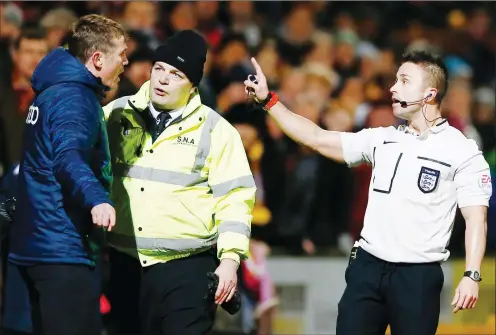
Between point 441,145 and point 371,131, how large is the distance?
0.44 metres

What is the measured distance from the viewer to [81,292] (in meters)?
5.84

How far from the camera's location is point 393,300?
6.07m

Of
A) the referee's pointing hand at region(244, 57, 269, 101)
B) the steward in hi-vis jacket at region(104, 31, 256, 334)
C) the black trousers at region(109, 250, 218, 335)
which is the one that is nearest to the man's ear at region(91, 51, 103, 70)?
the steward in hi-vis jacket at region(104, 31, 256, 334)

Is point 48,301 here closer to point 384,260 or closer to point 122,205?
point 122,205

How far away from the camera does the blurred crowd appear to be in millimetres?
9344

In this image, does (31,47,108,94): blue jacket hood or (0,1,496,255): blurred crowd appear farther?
(0,1,496,255): blurred crowd

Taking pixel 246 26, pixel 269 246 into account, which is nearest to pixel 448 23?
pixel 246 26

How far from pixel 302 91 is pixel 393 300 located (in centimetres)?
653

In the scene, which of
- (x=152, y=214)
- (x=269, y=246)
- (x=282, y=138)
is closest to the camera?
(x=152, y=214)

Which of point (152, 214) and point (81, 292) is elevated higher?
point (152, 214)

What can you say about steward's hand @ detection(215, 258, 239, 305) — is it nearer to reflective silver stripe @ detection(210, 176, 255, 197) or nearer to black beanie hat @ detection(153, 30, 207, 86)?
Answer: reflective silver stripe @ detection(210, 176, 255, 197)

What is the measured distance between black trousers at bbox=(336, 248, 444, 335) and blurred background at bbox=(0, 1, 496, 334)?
74.7 inches

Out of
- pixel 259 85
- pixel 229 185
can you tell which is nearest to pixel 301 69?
pixel 259 85

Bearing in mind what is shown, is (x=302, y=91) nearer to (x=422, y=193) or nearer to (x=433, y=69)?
(x=433, y=69)
